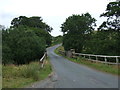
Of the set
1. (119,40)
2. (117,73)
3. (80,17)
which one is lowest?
(117,73)

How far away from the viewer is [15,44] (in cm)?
4081

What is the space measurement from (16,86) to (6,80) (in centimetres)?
174

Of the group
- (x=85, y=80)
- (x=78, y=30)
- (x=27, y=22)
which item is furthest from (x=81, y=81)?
(x=27, y=22)

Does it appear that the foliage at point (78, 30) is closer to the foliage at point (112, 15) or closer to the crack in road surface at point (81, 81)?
the foliage at point (112, 15)

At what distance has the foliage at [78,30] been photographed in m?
50.3

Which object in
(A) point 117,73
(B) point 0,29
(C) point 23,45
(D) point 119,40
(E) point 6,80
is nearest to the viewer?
(E) point 6,80

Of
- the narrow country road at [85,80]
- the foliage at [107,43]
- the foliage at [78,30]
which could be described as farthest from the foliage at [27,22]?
the narrow country road at [85,80]

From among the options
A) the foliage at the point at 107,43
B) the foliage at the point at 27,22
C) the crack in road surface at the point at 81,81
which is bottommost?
the crack in road surface at the point at 81,81

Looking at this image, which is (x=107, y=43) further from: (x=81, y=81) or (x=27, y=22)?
(x=27, y=22)

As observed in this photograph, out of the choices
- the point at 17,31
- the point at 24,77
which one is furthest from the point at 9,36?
the point at 24,77

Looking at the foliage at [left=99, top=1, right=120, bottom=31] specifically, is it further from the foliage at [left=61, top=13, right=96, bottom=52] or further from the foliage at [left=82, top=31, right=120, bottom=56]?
the foliage at [left=61, top=13, right=96, bottom=52]

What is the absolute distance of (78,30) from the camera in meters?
50.9

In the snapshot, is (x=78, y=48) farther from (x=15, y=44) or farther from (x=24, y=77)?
(x=24, y=77)

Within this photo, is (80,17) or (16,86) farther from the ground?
(80,17)
